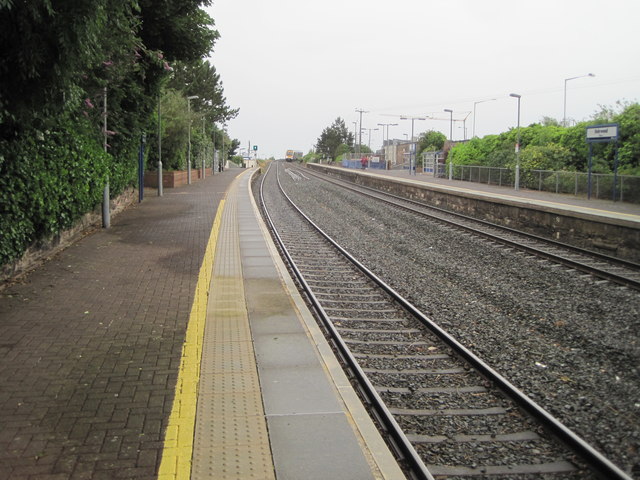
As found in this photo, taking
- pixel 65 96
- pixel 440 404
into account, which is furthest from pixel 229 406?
pixel 65 96

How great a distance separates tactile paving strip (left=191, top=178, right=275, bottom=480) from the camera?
3984 millimetres

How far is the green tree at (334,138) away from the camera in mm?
147250

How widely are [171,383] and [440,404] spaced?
2.56m

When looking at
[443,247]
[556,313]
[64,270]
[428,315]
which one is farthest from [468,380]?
[443,247]

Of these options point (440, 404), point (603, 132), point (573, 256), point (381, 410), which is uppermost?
point (603, 132)

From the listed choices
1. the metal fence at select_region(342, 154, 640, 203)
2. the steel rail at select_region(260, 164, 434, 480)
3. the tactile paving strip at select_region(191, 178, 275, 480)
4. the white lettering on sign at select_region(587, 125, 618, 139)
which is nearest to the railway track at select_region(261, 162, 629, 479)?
the steel rail at select_region(260, 164, 434, 480)

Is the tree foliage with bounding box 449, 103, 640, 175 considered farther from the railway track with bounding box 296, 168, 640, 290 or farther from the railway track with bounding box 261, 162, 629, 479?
the railway track with bounding box 261, 162, 629, 479

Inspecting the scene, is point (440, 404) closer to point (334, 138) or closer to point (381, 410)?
point (381, 410)

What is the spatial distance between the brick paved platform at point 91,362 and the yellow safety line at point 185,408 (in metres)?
0.08

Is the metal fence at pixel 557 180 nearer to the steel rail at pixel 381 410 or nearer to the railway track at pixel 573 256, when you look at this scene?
the railway track at pixel 573 256

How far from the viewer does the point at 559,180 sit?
3152cm

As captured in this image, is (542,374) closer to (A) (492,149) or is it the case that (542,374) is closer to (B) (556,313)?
(B) (556,313)

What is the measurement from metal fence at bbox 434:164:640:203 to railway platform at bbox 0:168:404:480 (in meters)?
21.3

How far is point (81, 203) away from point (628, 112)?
27.9 metres
